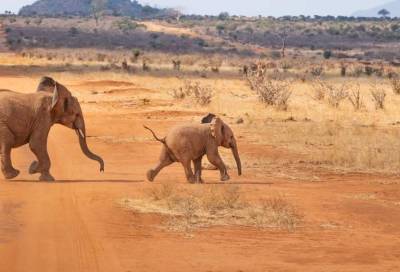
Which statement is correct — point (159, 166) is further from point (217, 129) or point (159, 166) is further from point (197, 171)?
point (217, 129)

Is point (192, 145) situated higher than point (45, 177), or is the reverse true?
point (192, 145)

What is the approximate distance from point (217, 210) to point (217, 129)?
3.24m

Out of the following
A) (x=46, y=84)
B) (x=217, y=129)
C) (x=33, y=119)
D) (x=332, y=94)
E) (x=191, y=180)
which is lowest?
(x=332, y=94)

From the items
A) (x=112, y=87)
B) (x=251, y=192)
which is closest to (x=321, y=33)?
(x=112, y=87)

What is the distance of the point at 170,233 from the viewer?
426 inches

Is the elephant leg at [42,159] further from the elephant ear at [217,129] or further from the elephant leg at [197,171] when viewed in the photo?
the elephant ear at [217,129]

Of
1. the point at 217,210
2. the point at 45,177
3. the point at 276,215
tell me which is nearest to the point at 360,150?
the point at 45,177

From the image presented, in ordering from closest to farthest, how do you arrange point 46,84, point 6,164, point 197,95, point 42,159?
point 6,164 → point 42,159 → point 46,84 → point 197,95

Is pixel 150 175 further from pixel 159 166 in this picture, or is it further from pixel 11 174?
pixel 11 174

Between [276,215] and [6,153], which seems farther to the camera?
[6,153]

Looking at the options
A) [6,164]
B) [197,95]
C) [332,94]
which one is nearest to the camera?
[6,164]

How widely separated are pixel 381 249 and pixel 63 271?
384 centimetres

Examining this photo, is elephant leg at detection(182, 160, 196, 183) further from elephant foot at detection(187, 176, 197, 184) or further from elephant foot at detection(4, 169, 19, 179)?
elephant foot at detection(4, 169, 19, 179)

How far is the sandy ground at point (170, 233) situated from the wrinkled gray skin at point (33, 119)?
358mm
